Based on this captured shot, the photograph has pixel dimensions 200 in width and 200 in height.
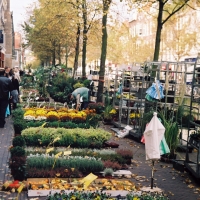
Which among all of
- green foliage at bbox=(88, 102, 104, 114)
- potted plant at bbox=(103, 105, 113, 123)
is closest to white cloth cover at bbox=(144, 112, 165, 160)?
potted plant at bbox=(103, 105, 113, 123)

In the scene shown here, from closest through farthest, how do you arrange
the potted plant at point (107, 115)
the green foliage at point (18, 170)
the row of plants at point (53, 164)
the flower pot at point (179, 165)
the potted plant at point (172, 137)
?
the green foliage at point (18, 170) → the row of plants at point (53, 164) → the flower pot at point (179, 165) → the potted plant at point (172, 137) → the potted plant at point (107, 115)

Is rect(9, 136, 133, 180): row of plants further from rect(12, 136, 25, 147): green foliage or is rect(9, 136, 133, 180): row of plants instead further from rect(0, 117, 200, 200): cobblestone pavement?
rect(0, 117, 200, 200): cobblestone pavement

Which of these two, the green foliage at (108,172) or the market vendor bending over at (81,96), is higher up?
the market vendor bending over at (81,96)

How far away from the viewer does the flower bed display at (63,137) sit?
1359 cm

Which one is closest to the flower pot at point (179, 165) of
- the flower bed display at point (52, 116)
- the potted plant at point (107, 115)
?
the flower bed display at point (52, 116)

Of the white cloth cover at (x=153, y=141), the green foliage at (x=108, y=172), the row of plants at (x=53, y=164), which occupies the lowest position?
the green foliage at (x=108, y=172)

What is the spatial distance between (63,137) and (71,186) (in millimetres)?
4634

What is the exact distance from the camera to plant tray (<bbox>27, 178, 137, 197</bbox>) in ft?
28.8

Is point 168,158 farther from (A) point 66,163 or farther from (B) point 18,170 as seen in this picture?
(B) point 18,170

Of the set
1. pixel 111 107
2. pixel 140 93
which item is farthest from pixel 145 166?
pixel 111 107

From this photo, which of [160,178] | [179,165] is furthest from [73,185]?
[179,165]

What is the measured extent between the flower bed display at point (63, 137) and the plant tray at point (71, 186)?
152 inches

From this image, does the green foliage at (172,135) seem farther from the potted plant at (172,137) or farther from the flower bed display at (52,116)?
the flower bed display at (52,116)

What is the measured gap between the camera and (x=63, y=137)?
538 inches
